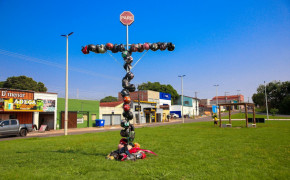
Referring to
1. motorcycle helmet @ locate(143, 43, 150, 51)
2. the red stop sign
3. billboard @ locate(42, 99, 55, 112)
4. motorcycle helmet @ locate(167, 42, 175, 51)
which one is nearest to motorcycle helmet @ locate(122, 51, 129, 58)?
motorcycle helmet @ locate(143, 43, 150, 51)

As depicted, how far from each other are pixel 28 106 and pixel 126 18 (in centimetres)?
2271

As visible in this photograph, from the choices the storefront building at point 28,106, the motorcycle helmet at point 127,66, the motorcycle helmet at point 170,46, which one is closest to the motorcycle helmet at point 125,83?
the motorcycle helmet at point 127,66

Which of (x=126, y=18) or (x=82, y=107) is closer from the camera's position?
(x=126, y=18)

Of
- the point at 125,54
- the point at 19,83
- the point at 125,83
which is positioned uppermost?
the point at 19,83

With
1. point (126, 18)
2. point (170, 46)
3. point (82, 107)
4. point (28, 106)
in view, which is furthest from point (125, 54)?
point (82, 107)

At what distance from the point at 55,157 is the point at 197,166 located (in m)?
5.05

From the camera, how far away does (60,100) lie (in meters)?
31.1

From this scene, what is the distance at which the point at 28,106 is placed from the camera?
1032 inches

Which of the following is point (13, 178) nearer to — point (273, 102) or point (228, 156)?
point (228, 156)

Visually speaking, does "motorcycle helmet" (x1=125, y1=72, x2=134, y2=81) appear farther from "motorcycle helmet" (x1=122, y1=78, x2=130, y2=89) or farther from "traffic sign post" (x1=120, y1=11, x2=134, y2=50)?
"traffic sign post" (x1=120, y1=11, x2=134, y2=50)

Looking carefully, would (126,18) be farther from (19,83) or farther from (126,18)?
(19,83)

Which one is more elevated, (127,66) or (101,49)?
(101,49)

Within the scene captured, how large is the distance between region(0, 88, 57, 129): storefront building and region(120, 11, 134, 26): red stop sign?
21.5 m

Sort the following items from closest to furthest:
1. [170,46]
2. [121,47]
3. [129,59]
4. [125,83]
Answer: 1. [125,83]
2. [129,59]
3. [121,47]
4. [170,46]
